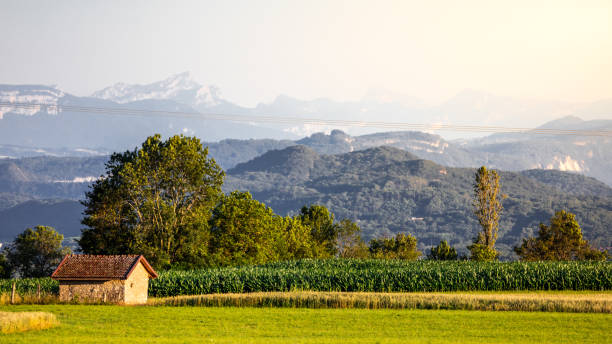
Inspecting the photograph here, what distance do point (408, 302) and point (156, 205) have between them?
37.2 meters

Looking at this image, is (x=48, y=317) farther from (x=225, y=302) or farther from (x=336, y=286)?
(x=336, y=286)

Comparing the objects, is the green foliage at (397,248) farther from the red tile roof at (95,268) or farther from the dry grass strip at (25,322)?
the dry grass strip at (25,322)

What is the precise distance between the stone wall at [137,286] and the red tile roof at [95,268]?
2.50 ft

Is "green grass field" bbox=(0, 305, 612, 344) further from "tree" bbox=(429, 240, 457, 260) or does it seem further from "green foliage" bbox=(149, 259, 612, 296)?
"tree" bbox=(429, 240, 457, 260)

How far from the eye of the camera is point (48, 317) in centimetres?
3578

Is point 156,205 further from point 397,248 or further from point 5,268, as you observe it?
point 397,248

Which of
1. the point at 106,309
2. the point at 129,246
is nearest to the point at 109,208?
the point at 129,246

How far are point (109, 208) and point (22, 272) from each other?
153ft

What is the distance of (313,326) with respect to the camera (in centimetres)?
3650

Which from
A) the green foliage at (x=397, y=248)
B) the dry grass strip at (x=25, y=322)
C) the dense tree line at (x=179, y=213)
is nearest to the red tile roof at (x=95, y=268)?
the dry grass strip at (x=25, y=322)

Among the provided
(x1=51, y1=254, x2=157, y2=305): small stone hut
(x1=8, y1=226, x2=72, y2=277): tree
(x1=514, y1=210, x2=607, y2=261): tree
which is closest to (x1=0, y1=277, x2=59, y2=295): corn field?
(x1=51, y1=254, x2=157, y2=305): small stone hut

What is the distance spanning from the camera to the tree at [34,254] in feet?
355

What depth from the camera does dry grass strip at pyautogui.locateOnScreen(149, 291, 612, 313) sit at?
4193 cm

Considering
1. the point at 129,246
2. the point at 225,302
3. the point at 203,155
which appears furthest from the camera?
the point at 203,155
